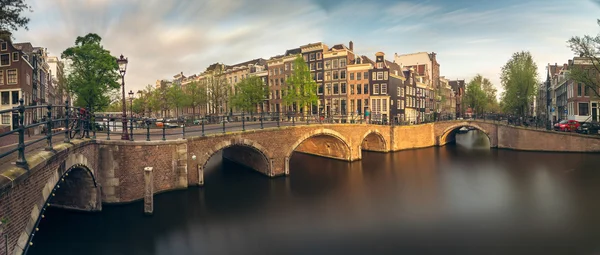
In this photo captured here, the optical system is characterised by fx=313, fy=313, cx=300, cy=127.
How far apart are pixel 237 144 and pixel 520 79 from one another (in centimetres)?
4270

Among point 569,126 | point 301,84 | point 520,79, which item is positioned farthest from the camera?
point 520,79

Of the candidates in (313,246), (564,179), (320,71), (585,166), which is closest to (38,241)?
(313,246)

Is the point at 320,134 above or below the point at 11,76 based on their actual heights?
below

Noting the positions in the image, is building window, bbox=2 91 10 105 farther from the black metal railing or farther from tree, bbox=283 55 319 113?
tree, bbox=283 55 319 113

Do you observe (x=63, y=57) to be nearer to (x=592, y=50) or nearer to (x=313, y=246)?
(x=313, y=246)

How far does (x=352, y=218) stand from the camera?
48.1 ft

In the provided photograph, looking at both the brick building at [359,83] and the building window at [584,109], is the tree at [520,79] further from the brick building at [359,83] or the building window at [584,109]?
the brick building at [359,83]

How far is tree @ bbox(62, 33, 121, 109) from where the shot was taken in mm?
30656

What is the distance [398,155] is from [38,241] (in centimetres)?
2993

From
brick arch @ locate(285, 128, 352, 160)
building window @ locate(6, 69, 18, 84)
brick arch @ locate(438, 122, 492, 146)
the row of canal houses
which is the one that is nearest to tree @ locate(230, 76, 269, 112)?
the row of canal houses

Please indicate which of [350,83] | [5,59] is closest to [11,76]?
[5,59]

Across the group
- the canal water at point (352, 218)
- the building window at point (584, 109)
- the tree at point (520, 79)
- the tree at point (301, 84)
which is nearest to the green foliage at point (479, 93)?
the tree at point (520, 79)

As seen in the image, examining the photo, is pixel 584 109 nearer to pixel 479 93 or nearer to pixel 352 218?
pixel 479 93

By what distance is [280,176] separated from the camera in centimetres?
2223
